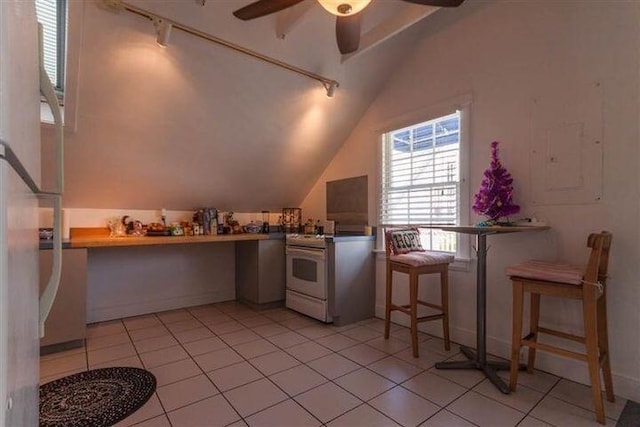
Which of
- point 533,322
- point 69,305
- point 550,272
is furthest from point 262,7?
point 69,305

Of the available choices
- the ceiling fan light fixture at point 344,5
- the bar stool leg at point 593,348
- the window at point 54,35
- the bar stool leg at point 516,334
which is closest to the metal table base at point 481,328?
the bar stool leg at point 516,334

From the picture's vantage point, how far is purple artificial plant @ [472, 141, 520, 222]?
7.41 feet

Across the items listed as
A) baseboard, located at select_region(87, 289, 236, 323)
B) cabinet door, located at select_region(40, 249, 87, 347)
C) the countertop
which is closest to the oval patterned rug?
cabinet door, located at select_region(40, 249, 87, 347)

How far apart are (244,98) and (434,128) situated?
1.74 m

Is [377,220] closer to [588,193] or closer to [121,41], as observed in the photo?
[588,193]

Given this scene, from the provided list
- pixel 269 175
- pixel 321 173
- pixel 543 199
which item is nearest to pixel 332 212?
pixel 321 173

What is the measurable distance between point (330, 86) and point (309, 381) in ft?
8.16

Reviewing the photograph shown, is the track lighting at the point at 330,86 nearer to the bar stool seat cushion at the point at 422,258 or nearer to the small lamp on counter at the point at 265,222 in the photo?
the bar stool seat cushion at the point at 422,258

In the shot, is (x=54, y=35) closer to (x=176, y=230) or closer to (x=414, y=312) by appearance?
(x=176, y=230)

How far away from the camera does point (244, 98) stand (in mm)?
2846

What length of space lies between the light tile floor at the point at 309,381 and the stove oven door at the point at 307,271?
380mm

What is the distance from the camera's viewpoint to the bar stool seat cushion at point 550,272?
67.3 inches

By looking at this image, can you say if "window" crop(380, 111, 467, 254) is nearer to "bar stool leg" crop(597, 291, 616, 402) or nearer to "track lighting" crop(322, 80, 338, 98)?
"track lighting" crop(322, 80, 338, 98)

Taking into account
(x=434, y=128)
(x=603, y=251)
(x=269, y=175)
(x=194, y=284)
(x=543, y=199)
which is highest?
(x=434, y=128)
